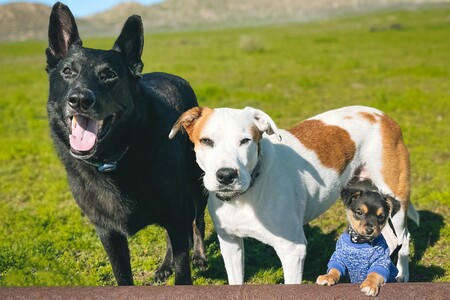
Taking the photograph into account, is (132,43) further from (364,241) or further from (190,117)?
(364,241)

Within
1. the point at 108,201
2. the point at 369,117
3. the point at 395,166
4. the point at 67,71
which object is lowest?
the point at 395,166

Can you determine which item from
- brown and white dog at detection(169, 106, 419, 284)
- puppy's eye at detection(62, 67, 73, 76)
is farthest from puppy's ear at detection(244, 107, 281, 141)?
puppy's eye at detection(62, 67, 73, 76)

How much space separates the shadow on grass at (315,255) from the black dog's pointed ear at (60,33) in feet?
9.34

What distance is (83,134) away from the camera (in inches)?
170

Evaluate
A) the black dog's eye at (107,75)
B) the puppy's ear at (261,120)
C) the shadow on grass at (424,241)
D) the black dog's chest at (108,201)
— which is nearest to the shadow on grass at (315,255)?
the shadow on grass at (424,241)

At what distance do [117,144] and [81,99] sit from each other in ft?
2.05

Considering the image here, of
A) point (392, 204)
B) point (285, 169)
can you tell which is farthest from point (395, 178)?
point (285, 169)

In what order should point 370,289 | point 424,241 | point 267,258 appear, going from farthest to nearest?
point 424,241 < point 267,258 < point 370,289

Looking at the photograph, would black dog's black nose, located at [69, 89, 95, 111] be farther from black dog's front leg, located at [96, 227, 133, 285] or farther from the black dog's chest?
black dog's front leg, located at [96, 227, 133, 285]

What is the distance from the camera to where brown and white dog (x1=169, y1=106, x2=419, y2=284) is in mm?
4406

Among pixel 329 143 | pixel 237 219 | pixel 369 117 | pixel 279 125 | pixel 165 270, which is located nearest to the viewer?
pixel 237 219

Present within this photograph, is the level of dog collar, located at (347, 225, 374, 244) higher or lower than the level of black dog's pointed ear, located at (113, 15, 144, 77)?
lower

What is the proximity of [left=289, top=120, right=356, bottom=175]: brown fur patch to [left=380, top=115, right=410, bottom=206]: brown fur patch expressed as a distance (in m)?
0.35

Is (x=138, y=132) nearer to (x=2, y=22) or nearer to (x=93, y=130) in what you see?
(x=93, y=130)
